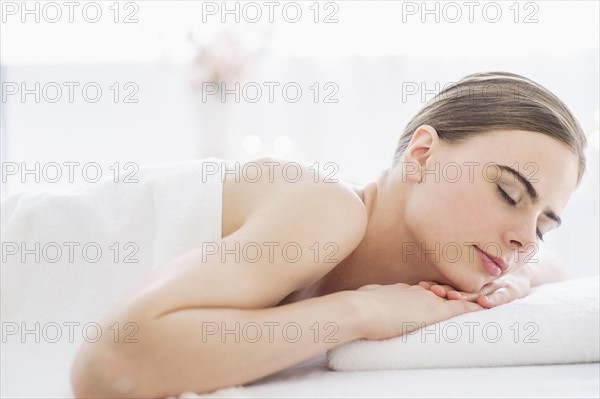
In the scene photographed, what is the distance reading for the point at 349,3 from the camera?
3029 mm

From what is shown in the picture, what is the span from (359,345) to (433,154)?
39 centimetres

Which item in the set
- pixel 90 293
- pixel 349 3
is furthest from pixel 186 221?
pixel 349 3

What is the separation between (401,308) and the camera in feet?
3.60

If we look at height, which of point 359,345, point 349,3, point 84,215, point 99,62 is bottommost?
point 359,345

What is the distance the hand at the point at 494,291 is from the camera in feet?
3.94

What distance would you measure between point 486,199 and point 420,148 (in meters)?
0.18

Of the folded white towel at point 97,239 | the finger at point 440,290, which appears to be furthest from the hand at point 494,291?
the folded white towel at point 97,239

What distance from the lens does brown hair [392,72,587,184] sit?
1.18 m

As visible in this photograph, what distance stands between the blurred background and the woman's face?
189cm

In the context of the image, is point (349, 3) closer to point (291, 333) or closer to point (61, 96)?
point (61, 96)

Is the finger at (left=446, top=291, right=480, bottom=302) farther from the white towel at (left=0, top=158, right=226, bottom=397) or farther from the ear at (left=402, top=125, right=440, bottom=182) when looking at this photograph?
the white towel at (left=0, top=158, right=226, bottom=397)

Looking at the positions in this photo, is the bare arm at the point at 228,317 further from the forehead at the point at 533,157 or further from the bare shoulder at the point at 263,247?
the forehead at the point at 533,157

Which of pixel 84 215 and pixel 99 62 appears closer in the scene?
pixel 84 215

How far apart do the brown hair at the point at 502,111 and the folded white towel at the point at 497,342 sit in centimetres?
28
